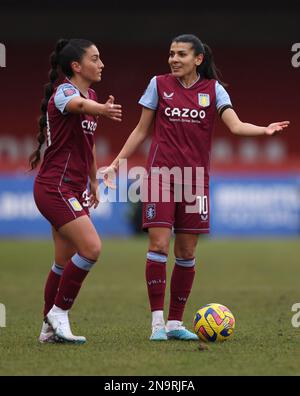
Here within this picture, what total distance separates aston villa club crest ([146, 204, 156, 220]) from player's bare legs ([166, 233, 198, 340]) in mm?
306

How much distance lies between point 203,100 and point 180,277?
1.41m

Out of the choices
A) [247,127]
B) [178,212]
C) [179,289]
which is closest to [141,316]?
[179,289]

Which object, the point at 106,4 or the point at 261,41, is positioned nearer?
the point at 106,4

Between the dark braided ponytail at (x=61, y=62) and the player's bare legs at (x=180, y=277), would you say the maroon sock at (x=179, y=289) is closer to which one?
the player's bare legs at (x=180, y=277)

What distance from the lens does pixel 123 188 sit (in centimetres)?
1870

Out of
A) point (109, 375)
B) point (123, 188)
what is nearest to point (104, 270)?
point (123, 188)

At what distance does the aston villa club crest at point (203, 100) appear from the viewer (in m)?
7.42

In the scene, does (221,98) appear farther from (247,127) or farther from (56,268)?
(56,268)

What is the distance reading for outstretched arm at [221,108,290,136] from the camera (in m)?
6.85

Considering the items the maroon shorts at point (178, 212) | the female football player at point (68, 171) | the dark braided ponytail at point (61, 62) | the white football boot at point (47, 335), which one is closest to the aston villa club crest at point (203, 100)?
the maroon shorts at point (178, 212)

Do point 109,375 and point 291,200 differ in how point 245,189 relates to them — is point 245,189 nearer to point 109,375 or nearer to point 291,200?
point 291,200

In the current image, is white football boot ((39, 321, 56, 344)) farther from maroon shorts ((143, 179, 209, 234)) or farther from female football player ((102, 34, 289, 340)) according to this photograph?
maroon shorts ((143, 179, 209, 234))

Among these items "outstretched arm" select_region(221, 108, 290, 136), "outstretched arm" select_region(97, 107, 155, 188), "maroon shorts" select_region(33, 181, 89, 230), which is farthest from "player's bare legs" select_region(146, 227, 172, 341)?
"outstretched arm" select_region(221, 108, 290, 136)
